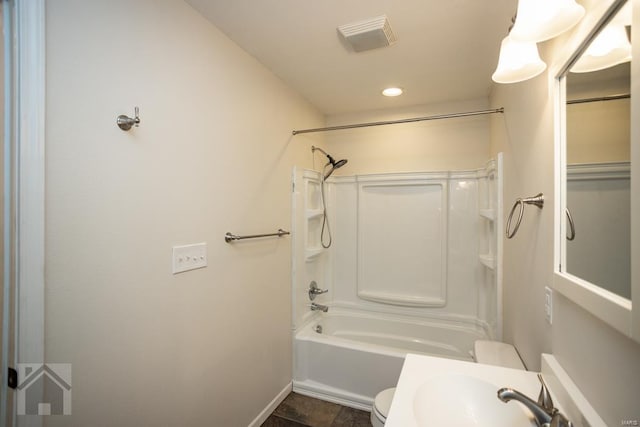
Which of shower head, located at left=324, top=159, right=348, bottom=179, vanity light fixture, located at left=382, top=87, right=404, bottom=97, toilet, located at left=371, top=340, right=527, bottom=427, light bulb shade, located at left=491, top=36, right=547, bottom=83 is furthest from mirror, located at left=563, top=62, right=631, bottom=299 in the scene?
shower head, located at left=324, top=159, right=348, bottom=179

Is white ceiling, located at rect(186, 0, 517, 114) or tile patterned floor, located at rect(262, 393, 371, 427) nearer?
white ceiling, located at rect(186, 0, 517, 114)

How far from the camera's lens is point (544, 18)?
839 mm

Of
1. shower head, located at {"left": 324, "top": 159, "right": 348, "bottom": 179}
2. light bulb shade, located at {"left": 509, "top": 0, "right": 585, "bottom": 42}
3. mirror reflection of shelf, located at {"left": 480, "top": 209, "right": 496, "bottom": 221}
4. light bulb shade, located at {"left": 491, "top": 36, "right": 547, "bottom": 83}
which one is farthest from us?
shower head, located at {"left": 324, "top": 159, "right": 348, "bottom": 179}

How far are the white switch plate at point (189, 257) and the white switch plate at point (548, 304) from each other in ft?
5.19

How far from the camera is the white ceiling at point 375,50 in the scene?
1466 mm

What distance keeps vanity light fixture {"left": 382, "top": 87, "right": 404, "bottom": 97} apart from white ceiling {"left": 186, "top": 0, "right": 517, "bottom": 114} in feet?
0.21

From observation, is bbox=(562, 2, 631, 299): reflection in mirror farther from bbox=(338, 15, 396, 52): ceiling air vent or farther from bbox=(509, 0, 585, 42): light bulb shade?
bbox=(338, 15, 396, 52): ceiling air vent

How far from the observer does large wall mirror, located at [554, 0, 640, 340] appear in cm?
66

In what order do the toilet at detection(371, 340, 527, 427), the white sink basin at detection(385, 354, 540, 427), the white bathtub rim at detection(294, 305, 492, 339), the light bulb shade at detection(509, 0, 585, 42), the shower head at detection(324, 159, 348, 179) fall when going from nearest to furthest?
the light bulb shade at detection(509, 0, 585, 42), the white sink basin at detection(385, 354, 540, 427), the toilet at detection(371, 340, 527, 427), the white bathtub rim at detection(294, 305, 492, 339), the shower head at detection(324, 159, 348, 179)

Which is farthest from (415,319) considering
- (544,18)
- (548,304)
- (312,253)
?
(544,18)

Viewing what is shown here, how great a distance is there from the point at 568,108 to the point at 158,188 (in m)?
1.63

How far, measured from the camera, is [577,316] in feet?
2.99

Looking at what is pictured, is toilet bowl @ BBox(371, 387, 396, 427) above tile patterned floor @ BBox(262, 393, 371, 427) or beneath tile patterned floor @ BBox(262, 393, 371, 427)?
above

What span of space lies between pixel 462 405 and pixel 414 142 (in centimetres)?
241
